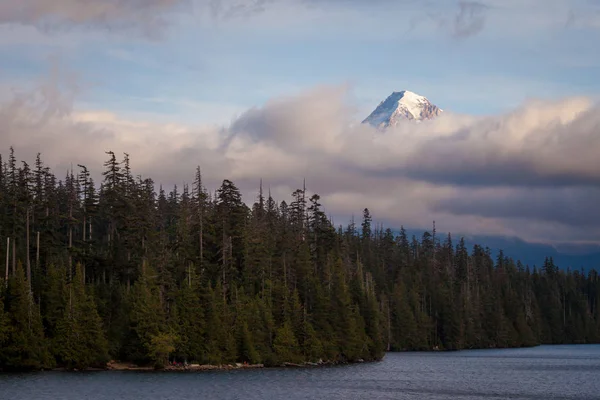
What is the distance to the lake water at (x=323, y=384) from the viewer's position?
271 feet

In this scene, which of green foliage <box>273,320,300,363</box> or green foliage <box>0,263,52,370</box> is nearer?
green foliage <box>0,263,52,370</box>

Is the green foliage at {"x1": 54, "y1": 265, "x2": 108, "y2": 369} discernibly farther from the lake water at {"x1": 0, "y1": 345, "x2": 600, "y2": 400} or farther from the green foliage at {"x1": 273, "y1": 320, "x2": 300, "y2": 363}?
the green foliage at {"x1": 273, "y1": 320, "x2": 300, "y2": 363}

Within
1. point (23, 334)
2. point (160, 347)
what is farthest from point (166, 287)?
point (23, 334)

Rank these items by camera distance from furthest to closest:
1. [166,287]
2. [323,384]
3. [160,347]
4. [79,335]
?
[166,287] < [160,347] < [79,335] < [323,384]

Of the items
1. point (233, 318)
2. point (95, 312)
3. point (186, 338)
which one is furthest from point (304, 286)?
point (95, 312)

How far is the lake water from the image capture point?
82.5 meters

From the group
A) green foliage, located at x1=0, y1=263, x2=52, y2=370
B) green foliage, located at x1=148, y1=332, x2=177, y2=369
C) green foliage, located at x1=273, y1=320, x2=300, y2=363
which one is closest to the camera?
green foliage, located at x1=0, y1=263, x2=52, y2=370

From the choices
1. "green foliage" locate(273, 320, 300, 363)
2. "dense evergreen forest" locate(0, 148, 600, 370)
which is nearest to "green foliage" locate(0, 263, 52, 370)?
"dense evergreen forest" locate(0, 148, 600, 370)

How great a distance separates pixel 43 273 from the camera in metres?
121

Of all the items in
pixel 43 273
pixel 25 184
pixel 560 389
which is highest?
pixel 25 184

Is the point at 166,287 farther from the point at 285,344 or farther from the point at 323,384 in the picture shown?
the point at 323,384

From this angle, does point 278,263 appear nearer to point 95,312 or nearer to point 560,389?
point 95,312

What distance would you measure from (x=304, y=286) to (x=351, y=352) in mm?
14617

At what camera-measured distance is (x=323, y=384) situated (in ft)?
321
